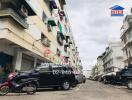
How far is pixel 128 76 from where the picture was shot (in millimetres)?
22234

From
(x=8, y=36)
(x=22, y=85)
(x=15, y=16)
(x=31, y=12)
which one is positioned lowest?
(x=22, y=85)

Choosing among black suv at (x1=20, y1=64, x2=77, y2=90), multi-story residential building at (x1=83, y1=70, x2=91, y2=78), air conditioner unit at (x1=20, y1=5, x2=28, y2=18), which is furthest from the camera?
multi-story residential building at (x1=83, y1=70, x2=91, y2=78)

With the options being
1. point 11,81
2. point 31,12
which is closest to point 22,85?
point 11,81

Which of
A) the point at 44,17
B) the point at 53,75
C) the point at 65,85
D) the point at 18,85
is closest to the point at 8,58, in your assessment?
the point at 53,75

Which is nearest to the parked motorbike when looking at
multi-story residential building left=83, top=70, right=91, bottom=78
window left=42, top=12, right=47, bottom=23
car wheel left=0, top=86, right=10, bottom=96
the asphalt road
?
car wheel left=0, top=86, right=10, bottom=96

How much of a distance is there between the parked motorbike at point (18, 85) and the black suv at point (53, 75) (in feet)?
3.36

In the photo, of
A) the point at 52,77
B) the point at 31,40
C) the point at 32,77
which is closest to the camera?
the point at 32,77

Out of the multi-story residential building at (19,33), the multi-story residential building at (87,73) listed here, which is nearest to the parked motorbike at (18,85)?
the multi-story residential building at (19,33)

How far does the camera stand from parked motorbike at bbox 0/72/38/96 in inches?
514

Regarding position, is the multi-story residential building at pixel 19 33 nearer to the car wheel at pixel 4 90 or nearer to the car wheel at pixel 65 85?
the car wheel at pixel 4 90

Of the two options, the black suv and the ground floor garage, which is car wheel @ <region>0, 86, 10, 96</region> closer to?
the black suv

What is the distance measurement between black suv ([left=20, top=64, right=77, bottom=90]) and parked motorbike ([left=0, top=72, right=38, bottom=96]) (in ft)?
3.36

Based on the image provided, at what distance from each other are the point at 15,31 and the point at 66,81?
544 centimetres

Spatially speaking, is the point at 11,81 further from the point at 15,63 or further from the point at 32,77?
the point at 15,63
